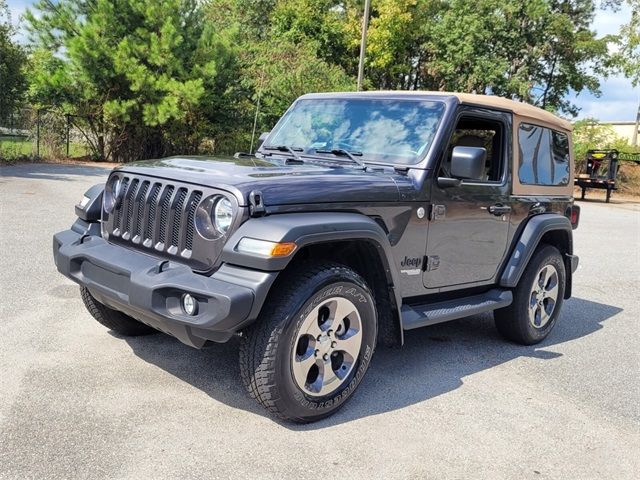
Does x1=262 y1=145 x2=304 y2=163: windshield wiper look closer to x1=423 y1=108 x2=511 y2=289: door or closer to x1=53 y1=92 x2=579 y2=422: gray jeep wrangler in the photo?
x1=53 y1=92 x2=579 y2=422: gray jeep wrangler

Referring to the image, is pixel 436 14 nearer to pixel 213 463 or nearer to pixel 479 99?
pixel 479 99

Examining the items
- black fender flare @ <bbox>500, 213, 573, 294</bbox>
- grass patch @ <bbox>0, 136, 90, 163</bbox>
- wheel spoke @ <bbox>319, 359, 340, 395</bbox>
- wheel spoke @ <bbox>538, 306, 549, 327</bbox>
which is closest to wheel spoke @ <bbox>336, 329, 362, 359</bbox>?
wheel spoke @ <bbox>319, 359, 340, 395</bbox>

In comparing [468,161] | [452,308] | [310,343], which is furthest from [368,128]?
[310,343]

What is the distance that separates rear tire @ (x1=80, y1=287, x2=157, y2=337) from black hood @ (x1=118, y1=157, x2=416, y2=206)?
1.06 meters

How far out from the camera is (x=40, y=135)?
2130cm

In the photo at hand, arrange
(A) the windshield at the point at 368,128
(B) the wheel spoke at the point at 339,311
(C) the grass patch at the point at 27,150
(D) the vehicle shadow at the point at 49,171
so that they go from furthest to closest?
1. (C) the grass patch at the point at 27,150
2. (D) the vehicle shadow at the point at 49,171
3. (A) the windshield at the point at 368,128
4. (B) the wheel spoke at the point at 339,311

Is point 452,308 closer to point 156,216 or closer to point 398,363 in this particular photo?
point 398,363

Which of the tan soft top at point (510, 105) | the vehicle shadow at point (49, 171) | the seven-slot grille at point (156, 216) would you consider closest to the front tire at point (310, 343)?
the seven-slot grille at point (156, 216)

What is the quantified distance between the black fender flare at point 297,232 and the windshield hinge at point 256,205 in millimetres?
32

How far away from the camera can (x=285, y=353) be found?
320cm

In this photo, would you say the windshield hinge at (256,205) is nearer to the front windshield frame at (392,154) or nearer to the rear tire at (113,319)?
the front windshield frame at (392,154)

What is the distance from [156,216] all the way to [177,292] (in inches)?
24.1

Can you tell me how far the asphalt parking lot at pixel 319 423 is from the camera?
9.90 feet

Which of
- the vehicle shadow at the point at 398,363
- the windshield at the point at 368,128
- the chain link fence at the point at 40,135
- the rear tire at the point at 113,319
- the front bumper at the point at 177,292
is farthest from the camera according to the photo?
the chain link fence at the point at 40,135
